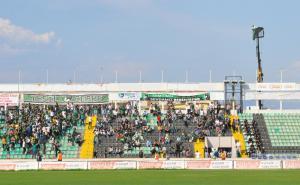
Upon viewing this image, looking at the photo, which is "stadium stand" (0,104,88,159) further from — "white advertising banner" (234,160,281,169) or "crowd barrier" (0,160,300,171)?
"white advertising banner" (234,160,281,169)

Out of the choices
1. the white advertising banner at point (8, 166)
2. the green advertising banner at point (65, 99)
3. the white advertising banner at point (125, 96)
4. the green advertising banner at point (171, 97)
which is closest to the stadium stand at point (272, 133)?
the green advertising banner at point (171, 97)

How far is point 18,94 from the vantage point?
73.2 m

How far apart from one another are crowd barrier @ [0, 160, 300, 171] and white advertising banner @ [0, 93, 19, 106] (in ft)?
72.7

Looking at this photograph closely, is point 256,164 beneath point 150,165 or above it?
above

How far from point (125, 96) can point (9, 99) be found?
13587 mm

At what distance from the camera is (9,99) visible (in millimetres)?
73000

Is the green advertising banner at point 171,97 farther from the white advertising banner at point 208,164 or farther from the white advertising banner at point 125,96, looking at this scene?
the white advertising banner at point 208,164

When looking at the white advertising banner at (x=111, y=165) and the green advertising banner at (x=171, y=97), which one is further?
the green advertising banner at (x=171, y=97)

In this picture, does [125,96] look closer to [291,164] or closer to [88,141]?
[88,141]

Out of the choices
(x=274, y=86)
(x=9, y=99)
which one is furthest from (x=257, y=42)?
(x=9, y=99)

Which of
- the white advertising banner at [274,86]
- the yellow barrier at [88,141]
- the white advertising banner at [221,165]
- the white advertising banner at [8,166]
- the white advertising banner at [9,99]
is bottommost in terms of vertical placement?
the white advertising banner at [8,166]

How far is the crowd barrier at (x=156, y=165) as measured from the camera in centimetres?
5094

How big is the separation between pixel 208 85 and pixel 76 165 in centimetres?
2912

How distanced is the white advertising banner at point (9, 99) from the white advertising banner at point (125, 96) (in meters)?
11.1
